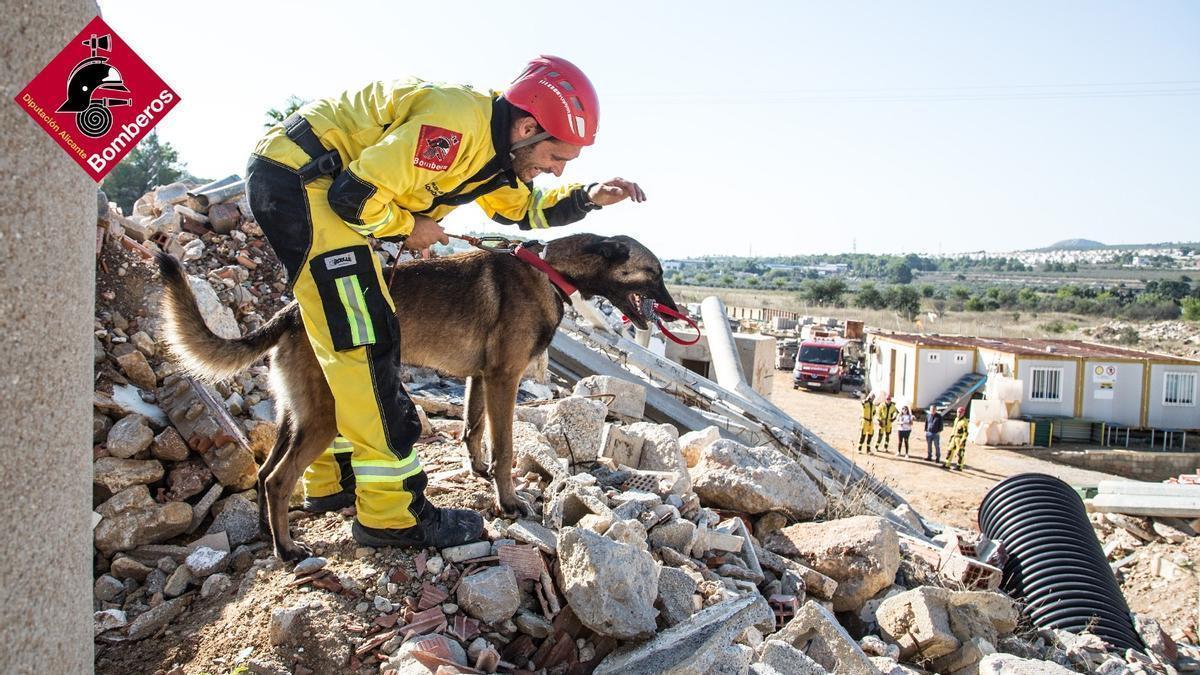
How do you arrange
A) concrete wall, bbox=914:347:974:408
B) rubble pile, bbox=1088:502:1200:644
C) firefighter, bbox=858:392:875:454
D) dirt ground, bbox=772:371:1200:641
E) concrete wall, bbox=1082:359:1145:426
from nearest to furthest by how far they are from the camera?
rubble pile, bbox=1088:502:1200:644, dirt ground, bbox=772:371:1200:641, firefighter, bbox=858:392:875:454, concrete wall, bbox=1082:359:1145:426, concrete wall, bbox=914:347:974:408

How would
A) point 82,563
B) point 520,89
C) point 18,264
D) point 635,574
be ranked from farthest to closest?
1. point 520,89
2. point 635,574
3. point 82,563
4. point 18,264

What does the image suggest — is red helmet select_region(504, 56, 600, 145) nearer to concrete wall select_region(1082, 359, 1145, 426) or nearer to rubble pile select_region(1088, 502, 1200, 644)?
rubble pile select_region(1088, 502, 1200, 644)

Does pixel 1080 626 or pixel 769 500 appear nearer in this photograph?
pixel 769 500

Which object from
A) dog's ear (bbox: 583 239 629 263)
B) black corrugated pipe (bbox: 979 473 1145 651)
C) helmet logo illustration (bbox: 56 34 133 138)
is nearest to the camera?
helmet logo illustration (bbox: 56 34 133 138)

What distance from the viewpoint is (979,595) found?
4977 mm

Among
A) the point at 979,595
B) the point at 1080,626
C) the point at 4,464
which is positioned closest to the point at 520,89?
the point at 4,464

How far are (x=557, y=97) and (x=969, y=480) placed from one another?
19030mm

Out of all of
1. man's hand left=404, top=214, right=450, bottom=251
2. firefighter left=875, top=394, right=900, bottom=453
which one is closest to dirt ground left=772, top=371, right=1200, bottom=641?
firefighter left=875, top=394, right=900, bottom=453

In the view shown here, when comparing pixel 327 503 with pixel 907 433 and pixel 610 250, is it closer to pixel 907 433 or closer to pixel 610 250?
pixel 610 250

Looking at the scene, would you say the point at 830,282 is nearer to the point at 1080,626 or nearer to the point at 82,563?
the point at 1080,626

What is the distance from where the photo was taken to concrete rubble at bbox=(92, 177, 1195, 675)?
3250 mm

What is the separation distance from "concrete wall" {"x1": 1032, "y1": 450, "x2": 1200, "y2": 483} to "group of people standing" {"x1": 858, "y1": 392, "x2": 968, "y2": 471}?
3270mm

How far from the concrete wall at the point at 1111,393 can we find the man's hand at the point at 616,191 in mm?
27026

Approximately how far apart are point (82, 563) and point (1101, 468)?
25475 mm
